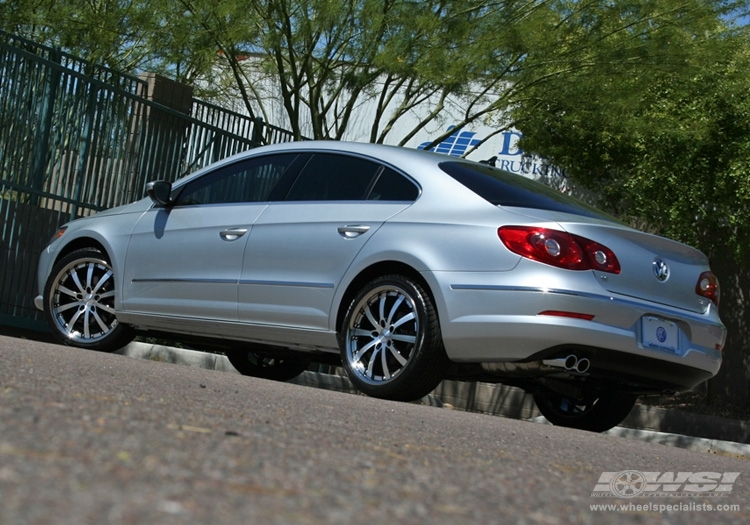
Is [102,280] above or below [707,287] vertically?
below

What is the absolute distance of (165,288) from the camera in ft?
24.5

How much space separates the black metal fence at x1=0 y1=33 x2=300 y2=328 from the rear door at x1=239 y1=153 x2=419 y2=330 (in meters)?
4.00

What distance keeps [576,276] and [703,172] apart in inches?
376

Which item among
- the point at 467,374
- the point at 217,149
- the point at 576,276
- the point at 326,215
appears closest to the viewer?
the point at 576,276

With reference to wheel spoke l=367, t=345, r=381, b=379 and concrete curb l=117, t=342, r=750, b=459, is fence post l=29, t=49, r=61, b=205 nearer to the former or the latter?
concrete curb l=117, t=342, r=750, b=459

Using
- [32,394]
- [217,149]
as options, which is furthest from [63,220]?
[32,394]

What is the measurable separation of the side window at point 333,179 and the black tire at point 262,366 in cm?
183

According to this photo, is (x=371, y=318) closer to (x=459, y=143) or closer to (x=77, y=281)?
(x=77, y=281)

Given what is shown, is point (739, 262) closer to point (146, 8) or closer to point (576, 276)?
point (146, 8)

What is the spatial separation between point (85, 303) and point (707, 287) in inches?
169

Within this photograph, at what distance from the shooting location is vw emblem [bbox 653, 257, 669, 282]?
6016 millimetres

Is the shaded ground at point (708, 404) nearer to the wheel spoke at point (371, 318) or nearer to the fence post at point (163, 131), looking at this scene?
the fence post at point (163, 131)

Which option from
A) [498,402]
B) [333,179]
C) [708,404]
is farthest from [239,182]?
[708,404]

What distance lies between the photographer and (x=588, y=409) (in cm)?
705
